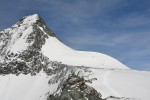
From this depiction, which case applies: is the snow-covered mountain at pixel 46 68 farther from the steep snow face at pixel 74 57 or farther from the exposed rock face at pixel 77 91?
the exposed rock face at pixel 77 91

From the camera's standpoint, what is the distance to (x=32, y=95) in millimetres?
96812

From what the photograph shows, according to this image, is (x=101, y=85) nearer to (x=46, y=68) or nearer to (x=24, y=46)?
(x=46, y=68)

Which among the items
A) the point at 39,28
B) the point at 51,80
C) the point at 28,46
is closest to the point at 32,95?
the point at 51,80

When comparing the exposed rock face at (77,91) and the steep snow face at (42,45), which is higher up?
the steep snow face at (42,45)

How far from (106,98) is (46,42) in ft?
211

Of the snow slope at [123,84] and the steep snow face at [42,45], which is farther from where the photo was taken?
the steep snow face at [42,45]

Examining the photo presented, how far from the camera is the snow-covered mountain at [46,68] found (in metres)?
66.8

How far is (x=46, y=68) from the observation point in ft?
334

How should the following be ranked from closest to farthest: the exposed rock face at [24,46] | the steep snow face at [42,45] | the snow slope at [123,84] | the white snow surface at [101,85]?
the snow slope at [123,84]
the white snow surface at [101,85]
the steep snow face at [42,45]
the exposed rock face at [24,46]

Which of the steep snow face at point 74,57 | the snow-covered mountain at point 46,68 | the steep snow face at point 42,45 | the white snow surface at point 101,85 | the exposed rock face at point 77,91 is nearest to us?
the exposed rock face at point 77,91

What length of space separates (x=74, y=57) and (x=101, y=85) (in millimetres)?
47011

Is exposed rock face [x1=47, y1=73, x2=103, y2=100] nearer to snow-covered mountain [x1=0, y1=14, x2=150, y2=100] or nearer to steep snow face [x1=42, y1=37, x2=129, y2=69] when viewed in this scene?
snow-covered mountain [x1=0, y1=14, x2=150, y2=100]

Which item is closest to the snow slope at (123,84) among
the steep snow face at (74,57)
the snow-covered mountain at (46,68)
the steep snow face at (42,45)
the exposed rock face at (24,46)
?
the snow-covered mountain at (46,68)

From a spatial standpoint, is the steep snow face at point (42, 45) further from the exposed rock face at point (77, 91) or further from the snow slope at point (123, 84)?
the exposed rock face at point (77, 91)
